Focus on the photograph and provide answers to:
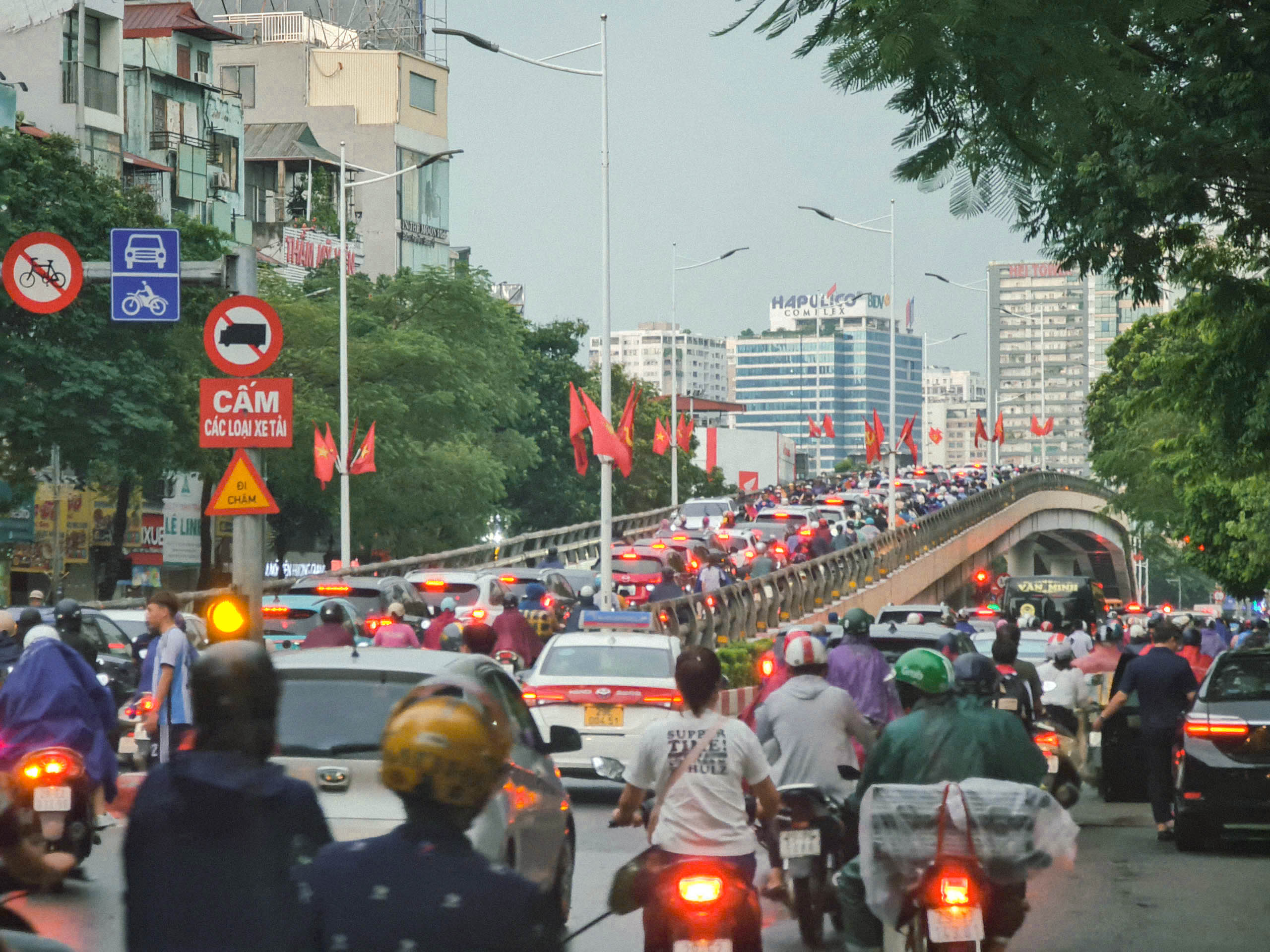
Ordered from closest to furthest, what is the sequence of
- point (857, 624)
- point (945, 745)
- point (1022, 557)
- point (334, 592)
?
1. point (945, 745)
2. point (857, 624)
3. point (334, 592)
4. point (1022, 557)

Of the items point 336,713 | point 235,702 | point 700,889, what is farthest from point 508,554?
point 235,702

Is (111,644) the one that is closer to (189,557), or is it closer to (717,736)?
(717,736)

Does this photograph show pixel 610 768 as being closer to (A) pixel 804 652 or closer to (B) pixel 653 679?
(A) pixel 804 652

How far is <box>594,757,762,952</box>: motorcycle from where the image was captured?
6730mm

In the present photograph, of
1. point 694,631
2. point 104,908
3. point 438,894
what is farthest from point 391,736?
point 694,631

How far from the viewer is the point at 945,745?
285 inches

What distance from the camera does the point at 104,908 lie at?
10664 millimetres

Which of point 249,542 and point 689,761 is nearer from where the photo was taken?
point 689,761

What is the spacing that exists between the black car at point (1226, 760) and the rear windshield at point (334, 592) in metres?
11.1

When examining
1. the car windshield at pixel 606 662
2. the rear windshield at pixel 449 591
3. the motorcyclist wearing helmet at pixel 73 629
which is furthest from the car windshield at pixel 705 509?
the motorcyclist wearing helmet at pixel 73 629

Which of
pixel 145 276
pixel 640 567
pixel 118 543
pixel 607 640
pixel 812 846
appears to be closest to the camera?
pixel 812 846

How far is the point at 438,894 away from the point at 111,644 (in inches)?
773

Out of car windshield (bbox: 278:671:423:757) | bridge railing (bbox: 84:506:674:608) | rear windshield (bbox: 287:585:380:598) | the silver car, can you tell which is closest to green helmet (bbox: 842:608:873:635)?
the silver car

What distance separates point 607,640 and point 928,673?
407 inches
